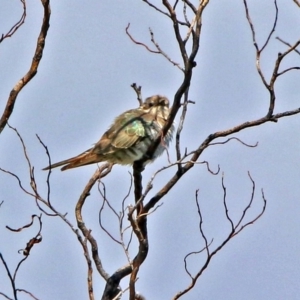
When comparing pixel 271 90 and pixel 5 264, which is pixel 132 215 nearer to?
pixel 5 264

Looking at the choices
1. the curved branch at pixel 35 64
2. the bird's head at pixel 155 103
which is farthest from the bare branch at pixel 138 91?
the curved branch at pixel 35 64

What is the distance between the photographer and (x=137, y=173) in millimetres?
6770

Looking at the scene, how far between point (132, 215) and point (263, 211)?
112 centimetres

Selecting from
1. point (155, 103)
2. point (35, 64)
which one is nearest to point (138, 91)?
point (155, 103)

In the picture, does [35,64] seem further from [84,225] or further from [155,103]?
[155,103]

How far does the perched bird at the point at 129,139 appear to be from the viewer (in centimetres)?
771

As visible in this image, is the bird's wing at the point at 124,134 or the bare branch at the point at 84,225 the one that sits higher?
the bird's wing at the point at 124,134

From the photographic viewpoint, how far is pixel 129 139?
781 cm

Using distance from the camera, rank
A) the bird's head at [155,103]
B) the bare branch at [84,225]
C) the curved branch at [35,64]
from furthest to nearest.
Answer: the bird's head at [155,103] < the bare branch at [84,225] < the curved branch at [35,64]

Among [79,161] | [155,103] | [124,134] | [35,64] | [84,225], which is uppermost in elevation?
[155,103]

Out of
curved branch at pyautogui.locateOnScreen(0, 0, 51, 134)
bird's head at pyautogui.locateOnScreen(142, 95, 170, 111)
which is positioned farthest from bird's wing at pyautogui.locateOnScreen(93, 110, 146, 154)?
curved branch at pyautogui.locateOnScreen(0, 0, 51, 134)

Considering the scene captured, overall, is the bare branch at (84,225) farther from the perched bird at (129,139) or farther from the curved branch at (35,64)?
the curved branch at (35,64)

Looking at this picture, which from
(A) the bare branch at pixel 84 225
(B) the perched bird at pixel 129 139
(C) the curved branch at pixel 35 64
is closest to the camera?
(C) the curved branch at pixel 35 64

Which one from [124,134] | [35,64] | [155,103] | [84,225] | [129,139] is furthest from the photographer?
[155,103]
